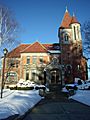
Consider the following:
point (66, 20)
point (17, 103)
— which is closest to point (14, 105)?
point (17, 103)

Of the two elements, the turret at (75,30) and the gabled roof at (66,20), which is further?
the gabled roof at (66,20)

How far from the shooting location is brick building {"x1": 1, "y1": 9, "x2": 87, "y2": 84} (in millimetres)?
41438

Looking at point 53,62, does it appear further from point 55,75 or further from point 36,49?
point 36,49

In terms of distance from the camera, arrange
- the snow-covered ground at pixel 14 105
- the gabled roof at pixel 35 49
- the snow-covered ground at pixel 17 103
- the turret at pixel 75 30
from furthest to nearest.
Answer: the turret at pixel 75 30, the gabled roof at pixel 35 49, the snow-covered ground at pixel 17 103, the snow-covered ground at pixel 14 105

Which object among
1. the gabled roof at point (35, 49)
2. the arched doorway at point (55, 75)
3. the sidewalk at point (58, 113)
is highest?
the gabled roof at point (35, 49)

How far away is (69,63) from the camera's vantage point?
42.6m

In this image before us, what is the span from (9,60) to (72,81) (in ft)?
51.8

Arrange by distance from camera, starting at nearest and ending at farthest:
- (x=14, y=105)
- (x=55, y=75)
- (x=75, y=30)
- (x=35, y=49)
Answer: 1. (x=14, y=105)
2. (x=55, y=75)
3. (x=35, y=49)
4. (x=75, y=30)

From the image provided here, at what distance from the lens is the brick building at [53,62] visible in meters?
41.4

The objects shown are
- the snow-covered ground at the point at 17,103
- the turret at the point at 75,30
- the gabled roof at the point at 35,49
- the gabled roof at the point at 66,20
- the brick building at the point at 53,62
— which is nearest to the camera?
the snow-covered ground at the point at 17,103

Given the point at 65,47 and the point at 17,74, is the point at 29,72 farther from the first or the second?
the point at 65,47

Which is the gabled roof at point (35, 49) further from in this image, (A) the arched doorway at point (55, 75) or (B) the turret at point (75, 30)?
(B) the turret at point (75, 30)

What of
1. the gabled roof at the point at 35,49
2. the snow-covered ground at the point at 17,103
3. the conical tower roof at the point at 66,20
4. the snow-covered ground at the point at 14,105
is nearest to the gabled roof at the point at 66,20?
the conical tower roof at the point at 66,20

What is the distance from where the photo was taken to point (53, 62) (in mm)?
41531
